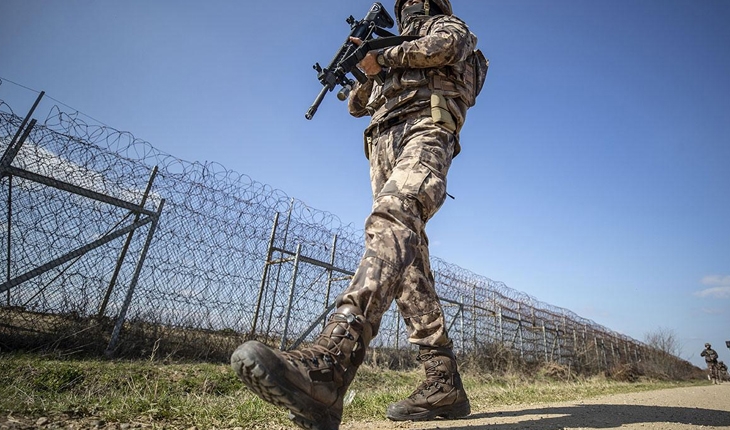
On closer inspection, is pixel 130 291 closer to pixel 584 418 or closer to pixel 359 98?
pixel 359 98

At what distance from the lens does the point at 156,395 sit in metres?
1.78

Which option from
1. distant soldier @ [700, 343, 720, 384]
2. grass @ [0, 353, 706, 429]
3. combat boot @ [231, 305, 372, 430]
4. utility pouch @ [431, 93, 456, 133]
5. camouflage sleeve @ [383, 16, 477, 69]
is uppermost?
distant soldier @ [700, 343, 720, 384]

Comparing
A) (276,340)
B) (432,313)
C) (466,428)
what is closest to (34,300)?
(276,340)

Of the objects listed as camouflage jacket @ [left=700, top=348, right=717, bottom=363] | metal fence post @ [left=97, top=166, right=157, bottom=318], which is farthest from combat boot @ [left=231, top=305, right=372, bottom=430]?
camouflage jacket @ [left=700, top=348, right=717, bottom=363]

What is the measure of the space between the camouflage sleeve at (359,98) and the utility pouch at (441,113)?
30.0 inches

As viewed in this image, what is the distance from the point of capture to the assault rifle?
95.2 inches

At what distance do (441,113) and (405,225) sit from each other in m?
0.78

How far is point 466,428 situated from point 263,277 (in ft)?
14.6

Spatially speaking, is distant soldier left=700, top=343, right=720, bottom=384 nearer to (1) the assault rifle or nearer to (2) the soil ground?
(2) the soil ground

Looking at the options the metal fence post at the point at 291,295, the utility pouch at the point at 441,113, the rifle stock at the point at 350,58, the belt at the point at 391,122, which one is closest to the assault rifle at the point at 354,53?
the rifle stock at the point at 350,58

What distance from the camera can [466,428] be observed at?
1.74 meters

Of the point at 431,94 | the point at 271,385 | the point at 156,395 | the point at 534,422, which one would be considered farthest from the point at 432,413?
the point at 431,94

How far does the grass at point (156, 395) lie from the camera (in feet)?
4.86

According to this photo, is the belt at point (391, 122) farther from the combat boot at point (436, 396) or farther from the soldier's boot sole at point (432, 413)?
the soldier's boot sole at point (432, 413)
